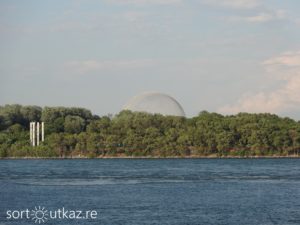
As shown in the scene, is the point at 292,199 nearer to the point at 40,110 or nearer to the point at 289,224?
the point at 289,224

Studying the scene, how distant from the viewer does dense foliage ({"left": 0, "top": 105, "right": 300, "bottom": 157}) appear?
403 feet

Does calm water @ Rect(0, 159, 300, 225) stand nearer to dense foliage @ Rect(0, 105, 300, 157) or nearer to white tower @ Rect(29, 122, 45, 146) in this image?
dense foliage @ Rect(0, 105, 300, 157)

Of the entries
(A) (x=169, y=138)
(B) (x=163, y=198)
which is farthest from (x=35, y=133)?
(B) (x=163, y=198)

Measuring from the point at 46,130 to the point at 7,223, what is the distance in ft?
335

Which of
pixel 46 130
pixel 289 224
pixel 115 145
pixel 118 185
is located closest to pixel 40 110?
pixel 46 130

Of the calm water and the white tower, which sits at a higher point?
the white tower

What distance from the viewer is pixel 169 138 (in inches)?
4904

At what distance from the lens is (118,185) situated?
5944 centimetres

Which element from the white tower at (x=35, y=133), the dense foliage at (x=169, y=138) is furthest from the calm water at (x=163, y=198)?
the white tower at (x=35, y=133)

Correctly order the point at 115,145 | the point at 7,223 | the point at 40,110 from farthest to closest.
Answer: the point at 40,110 → the point at 115,145 → the point at 7,223

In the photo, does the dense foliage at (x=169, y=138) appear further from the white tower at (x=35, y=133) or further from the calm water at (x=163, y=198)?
the calm water at (x=163, y=198)

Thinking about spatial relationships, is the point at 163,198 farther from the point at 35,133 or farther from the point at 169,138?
the point at 35,133

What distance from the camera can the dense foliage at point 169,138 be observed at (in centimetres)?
12281

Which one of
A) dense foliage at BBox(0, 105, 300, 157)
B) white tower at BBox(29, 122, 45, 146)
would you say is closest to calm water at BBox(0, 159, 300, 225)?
dense foliage at BBox(0, 105, 300, 157)
